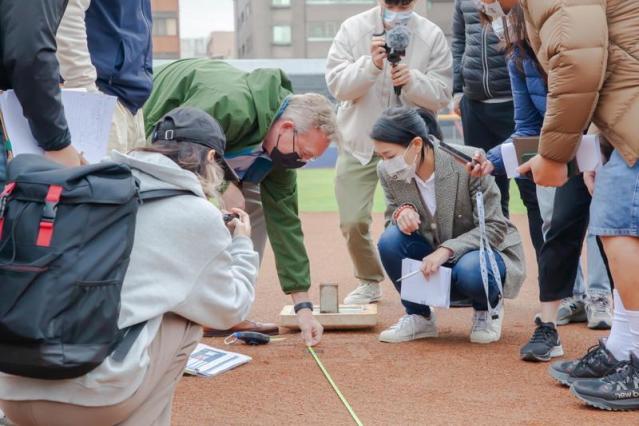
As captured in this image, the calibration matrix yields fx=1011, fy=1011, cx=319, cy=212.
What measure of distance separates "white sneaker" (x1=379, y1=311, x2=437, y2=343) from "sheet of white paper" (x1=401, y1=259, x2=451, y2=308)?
0.13 meters

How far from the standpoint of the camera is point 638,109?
357 cm

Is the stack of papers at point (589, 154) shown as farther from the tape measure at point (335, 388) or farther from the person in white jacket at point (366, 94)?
the person in white jacket at point (366, 94)

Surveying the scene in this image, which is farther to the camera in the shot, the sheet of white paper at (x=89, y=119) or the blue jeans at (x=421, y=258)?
the blue jeans at (x=421, y=258)

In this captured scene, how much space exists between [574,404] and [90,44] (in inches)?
89.3

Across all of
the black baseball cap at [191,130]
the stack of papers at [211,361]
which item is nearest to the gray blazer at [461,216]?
the stack of papers at [211,361]

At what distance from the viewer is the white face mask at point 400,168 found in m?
4.95

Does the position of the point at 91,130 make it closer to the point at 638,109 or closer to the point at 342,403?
the point at 342,403

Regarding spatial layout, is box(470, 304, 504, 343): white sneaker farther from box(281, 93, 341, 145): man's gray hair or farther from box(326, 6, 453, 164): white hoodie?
box(326, 6, 453, 164): white hoodie

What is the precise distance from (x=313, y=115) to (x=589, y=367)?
1520mm

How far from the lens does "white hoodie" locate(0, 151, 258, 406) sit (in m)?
2.69

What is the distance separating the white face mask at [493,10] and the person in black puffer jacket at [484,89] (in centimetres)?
111

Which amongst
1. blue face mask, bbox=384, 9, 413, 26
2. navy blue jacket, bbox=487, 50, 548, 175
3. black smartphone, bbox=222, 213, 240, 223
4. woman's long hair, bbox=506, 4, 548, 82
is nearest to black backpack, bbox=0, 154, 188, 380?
black smartphone, bbox=222, 213, 240, 223

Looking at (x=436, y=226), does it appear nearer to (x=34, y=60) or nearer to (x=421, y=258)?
(x=421, y=258)

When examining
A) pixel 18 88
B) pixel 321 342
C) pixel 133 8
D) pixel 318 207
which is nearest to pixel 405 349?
pixel 321 342
